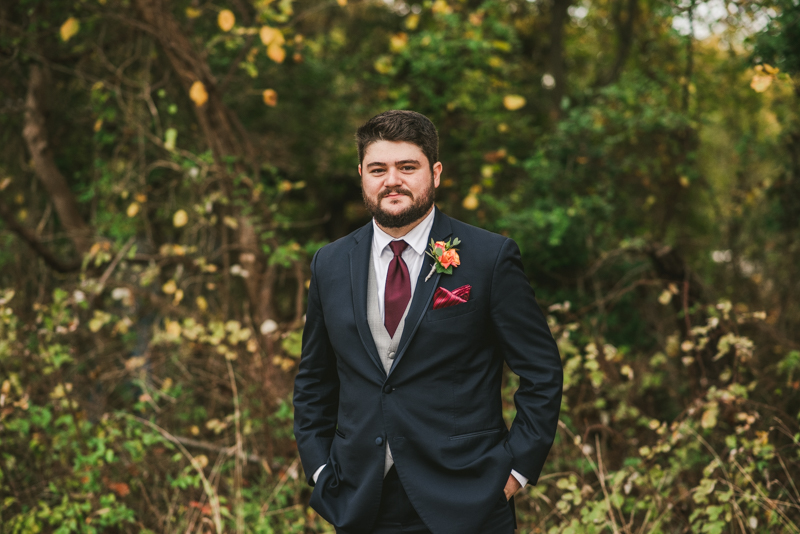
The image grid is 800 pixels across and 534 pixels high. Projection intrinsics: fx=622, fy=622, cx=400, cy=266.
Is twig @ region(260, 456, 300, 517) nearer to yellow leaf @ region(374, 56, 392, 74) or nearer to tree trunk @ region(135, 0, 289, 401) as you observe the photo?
tree trunk @ region(135, 0, 289, 401)

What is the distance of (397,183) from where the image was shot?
79.4 inches

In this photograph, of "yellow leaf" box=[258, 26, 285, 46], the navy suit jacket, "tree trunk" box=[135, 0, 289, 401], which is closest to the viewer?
the navy suit jacket

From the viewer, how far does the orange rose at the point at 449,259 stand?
2.00 metres

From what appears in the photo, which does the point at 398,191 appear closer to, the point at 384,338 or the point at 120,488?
the point at 384,338

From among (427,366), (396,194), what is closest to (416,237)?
(396,194)

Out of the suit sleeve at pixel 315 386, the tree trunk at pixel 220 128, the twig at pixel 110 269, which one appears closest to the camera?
the suit sleeve at pixel 315 386

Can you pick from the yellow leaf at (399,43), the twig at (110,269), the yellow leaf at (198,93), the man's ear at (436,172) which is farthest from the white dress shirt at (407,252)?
the yellow leaf at (399,43)

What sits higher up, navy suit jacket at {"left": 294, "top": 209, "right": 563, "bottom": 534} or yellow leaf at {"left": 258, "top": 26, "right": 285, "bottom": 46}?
yellow leaf at {"left": 258, "top": 26, "right": 285, "bottom": 46}

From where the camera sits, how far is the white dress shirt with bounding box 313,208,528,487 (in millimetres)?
2086

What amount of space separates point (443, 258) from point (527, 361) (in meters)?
0.43

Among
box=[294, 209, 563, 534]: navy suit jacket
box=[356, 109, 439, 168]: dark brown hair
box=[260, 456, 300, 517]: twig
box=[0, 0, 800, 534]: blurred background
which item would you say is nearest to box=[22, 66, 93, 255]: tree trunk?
box=[0, 0, 800, 534]: blurred background

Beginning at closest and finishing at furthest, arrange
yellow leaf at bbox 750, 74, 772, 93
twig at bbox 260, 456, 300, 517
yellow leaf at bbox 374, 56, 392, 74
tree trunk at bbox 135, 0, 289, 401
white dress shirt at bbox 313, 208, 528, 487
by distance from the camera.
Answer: white dress shirt at bbox 313, 208, 528, 487
yellow leaf at bbox 750, 74, 772, 93
twig at bbox 260, 456, 300, 517
tree trunk at bbox 135, 0, 289, 401
yellow leaf at bbox 374, 56, 392, 74

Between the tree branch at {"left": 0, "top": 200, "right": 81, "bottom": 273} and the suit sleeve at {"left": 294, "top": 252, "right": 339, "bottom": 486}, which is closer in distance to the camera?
the suit sleeve at {"left": 294, "top": 252, "right": 339, "bottom": 486}

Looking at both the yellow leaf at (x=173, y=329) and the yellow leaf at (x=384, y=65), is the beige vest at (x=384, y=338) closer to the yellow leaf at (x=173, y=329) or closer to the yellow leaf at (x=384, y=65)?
the yellow leaf at (x=173, y=329)
